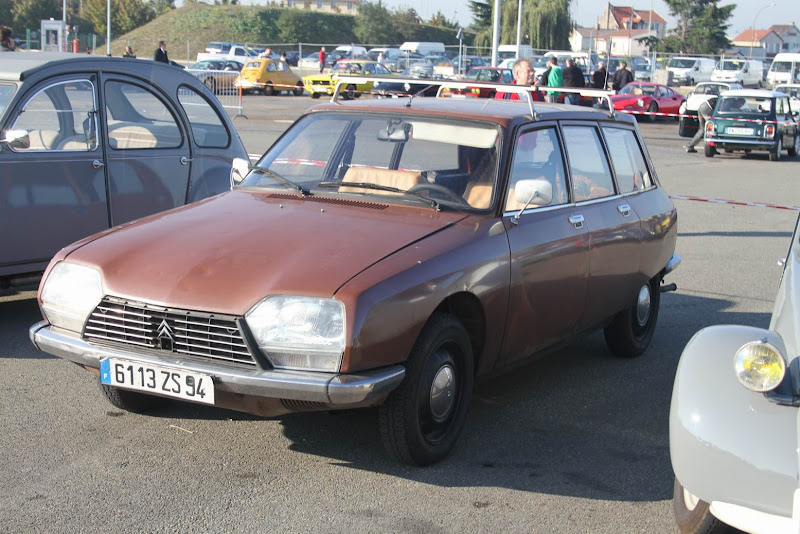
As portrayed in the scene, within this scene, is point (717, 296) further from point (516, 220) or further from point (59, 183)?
point (59, 183)

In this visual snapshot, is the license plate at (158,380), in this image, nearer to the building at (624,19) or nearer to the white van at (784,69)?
the white van at (784,69)

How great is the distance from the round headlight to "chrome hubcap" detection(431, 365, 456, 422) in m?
1.53

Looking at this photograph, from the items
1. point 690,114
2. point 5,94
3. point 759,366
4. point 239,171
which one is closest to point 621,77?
point 690,114

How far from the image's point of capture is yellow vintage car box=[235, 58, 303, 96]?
41000 millimetres

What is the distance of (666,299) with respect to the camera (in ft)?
28.5

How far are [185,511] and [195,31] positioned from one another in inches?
3346

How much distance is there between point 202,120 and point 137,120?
723mm

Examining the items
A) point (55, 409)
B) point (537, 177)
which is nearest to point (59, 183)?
point (55, 409)

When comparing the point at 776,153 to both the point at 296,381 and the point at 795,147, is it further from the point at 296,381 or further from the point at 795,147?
the point at 296,381

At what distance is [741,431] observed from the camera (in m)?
3.26

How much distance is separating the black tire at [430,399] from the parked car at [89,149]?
357 centimetres

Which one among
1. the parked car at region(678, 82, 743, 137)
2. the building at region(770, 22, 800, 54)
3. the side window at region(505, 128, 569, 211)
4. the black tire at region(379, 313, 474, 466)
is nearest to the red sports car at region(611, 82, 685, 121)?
the parked car at region(678, 82, 743, 137)

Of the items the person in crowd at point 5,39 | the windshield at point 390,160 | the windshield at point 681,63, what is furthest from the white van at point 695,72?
the windshield at point 390,160

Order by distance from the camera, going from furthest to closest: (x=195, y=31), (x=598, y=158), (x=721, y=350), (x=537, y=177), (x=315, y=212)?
(x=195, y=31) < (x=598, y=158) < (x=537, y=177) < (x=315, y=212) < (x=721, y=350)
